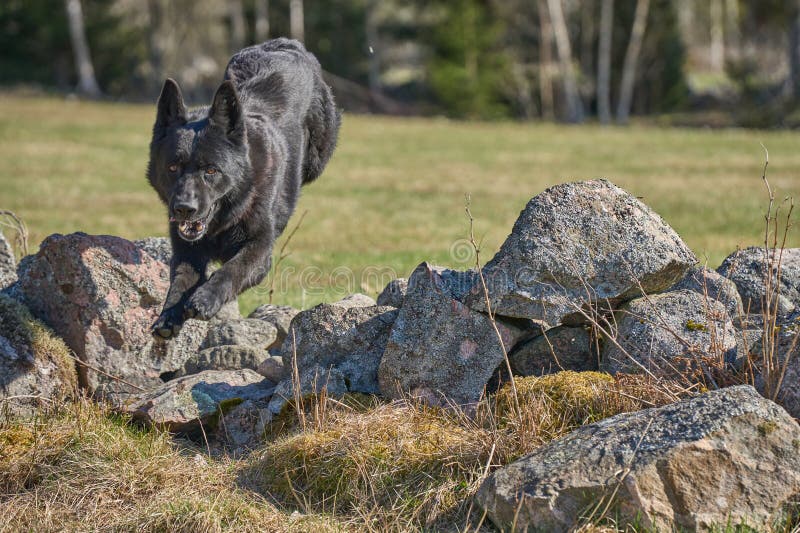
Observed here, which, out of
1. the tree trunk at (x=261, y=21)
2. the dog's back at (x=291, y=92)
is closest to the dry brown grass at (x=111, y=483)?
the dog's back at (x=291, y=92)

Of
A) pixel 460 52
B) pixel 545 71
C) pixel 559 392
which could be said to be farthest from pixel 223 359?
pixel 545 71

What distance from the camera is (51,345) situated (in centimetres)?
513

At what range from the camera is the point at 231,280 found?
5.11 metres

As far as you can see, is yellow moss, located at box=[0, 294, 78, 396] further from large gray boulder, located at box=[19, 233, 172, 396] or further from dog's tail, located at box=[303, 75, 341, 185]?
dog's tail, located at box=[303, 75, 341, 185]

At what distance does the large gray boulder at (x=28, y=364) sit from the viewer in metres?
4.93

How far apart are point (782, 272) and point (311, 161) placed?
3562mm

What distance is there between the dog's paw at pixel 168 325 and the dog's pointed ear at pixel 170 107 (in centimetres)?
112

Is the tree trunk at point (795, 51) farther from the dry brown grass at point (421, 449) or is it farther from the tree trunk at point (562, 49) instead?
the dry brown grass at point (421, 449)

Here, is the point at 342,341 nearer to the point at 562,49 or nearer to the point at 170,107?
the point at 170,107

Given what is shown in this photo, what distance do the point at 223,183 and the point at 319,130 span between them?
2121mm

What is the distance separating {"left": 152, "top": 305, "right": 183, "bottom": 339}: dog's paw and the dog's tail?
254 centimetres

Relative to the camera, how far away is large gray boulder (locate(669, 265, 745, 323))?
4957mm

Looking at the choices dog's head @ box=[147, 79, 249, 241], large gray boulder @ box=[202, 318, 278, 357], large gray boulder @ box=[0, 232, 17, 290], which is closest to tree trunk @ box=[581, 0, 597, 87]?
large gray boulder @ box=[202, 318, 278, 357]

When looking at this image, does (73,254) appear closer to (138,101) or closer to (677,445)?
(677,445)
